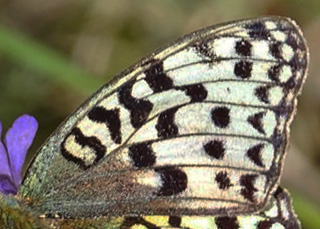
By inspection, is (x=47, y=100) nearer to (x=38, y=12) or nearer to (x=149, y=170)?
(x=38, y=12)

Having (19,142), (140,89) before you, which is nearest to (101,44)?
(19,142)

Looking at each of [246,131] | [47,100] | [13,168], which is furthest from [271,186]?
[47,100]

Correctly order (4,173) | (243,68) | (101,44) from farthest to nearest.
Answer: (101,44) → (4,173) → (243,68)

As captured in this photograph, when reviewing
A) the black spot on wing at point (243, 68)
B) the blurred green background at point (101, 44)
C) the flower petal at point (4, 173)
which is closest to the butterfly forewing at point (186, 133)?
the black spot on wing at point (243, 68)

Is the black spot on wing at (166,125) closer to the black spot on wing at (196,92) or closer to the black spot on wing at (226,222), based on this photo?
the black spot on wing at (196,92)

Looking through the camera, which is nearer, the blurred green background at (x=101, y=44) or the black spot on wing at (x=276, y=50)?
the black spot on wing at (x=276, y=50)

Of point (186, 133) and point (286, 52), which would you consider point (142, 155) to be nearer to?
point (186, 133)
